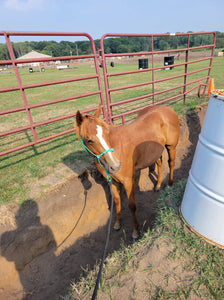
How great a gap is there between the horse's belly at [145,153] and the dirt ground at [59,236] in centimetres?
92

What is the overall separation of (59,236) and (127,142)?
1863 millimetres

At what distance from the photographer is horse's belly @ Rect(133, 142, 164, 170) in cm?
276

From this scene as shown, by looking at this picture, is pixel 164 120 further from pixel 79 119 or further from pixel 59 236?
pixel 59 236

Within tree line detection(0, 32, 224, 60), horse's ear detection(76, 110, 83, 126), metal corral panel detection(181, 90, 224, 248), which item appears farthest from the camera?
tree line detection(0, 32, 224, 60)

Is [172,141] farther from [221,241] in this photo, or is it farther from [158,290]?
[158,290]

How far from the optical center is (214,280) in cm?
147

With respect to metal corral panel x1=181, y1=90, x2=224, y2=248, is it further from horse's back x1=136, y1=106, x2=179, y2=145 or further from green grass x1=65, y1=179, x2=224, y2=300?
horse's back x1=136, y1=106, x2=179, y2=145

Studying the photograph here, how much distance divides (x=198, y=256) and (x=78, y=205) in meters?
2.02

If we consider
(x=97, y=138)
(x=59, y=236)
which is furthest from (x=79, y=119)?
(x=59, y=236)

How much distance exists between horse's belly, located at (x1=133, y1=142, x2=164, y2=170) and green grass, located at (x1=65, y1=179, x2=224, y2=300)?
1006mm

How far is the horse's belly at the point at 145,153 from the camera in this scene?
108 inches

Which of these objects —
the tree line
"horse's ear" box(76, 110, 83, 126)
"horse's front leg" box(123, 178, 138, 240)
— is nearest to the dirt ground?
"horse's front leg" box(123, 178, 138, 240)

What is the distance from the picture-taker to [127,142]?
2.60 m

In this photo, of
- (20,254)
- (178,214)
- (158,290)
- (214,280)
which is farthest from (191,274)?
(20,254)
